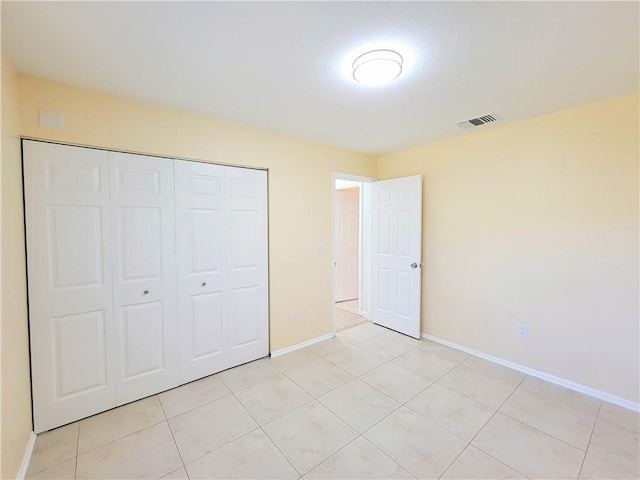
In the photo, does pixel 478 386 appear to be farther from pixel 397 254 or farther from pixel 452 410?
pixel 397 254

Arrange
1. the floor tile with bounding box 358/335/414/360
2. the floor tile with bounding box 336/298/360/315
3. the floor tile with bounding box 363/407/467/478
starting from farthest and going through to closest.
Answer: the floor tile with bounding box 336/298/360/315
the floor tile with bounding box 358/335/414/360
the floor tile with bounding box 363/407/467/478

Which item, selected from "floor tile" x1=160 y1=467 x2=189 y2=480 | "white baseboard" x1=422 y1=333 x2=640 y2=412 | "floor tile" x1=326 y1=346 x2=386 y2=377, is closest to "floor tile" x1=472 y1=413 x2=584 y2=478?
"white baseboard" x1=422 y1=333 x2=640 y2=412

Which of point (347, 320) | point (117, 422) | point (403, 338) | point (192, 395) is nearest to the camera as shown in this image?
point (117, 422)

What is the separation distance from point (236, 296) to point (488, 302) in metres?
2.57

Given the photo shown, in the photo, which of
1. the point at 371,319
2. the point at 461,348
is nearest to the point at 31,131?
the point at 371,319

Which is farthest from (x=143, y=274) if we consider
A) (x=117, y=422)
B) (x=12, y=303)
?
(x=117, y=422)

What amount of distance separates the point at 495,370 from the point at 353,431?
1.67 meters

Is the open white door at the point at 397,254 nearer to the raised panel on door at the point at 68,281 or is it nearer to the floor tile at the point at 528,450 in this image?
the floor tile at the point at 528,450

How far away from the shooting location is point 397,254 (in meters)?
3.57

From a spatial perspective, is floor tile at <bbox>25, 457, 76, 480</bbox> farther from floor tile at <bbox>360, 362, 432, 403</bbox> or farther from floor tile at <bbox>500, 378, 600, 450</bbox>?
floor tile at <bbox>500, 378, 600, 450</bbox>

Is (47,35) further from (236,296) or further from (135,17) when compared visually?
(236,296)

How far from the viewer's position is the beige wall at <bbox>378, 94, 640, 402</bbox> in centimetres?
214

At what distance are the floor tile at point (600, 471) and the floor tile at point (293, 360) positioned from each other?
81.4 inches

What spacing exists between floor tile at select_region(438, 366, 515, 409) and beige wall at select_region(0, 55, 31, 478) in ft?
9.42
